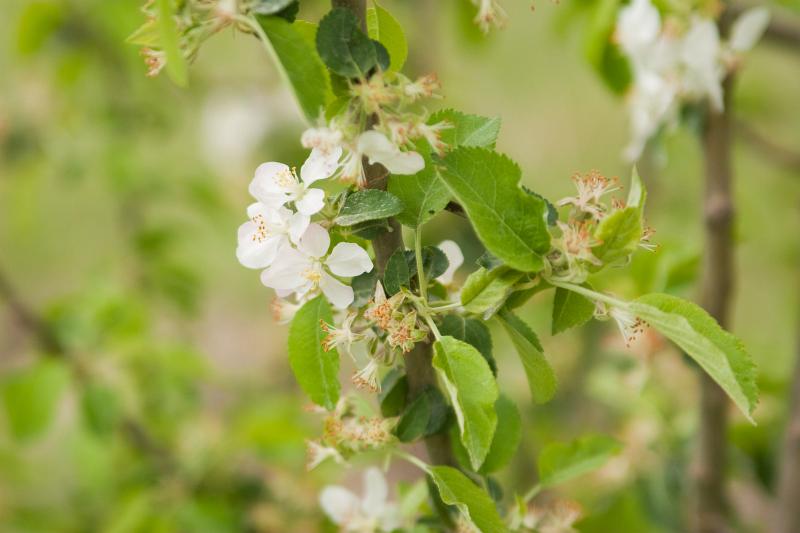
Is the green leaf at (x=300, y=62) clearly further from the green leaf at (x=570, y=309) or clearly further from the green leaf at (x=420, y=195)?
the green leaf at (x=570, y=309)

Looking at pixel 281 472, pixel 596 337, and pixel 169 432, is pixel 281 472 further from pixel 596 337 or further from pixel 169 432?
pixel 596 337

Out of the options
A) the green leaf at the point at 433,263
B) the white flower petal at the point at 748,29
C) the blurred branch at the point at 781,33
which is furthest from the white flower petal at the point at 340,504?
the blurred branch at the point at 781,33

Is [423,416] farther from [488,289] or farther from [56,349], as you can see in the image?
[56,349]

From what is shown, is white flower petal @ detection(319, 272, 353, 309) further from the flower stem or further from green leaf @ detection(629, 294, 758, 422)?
green leaf @ detection(629, 294, 758, 422)

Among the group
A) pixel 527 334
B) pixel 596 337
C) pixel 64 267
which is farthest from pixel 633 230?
pixel 64 267

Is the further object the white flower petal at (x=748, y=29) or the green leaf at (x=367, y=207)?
the white flower petal at (x=748, y=29)

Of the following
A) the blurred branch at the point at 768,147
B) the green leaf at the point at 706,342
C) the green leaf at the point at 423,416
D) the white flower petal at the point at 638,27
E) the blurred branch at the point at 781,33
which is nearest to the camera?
the green leaf at the point at 706,342
